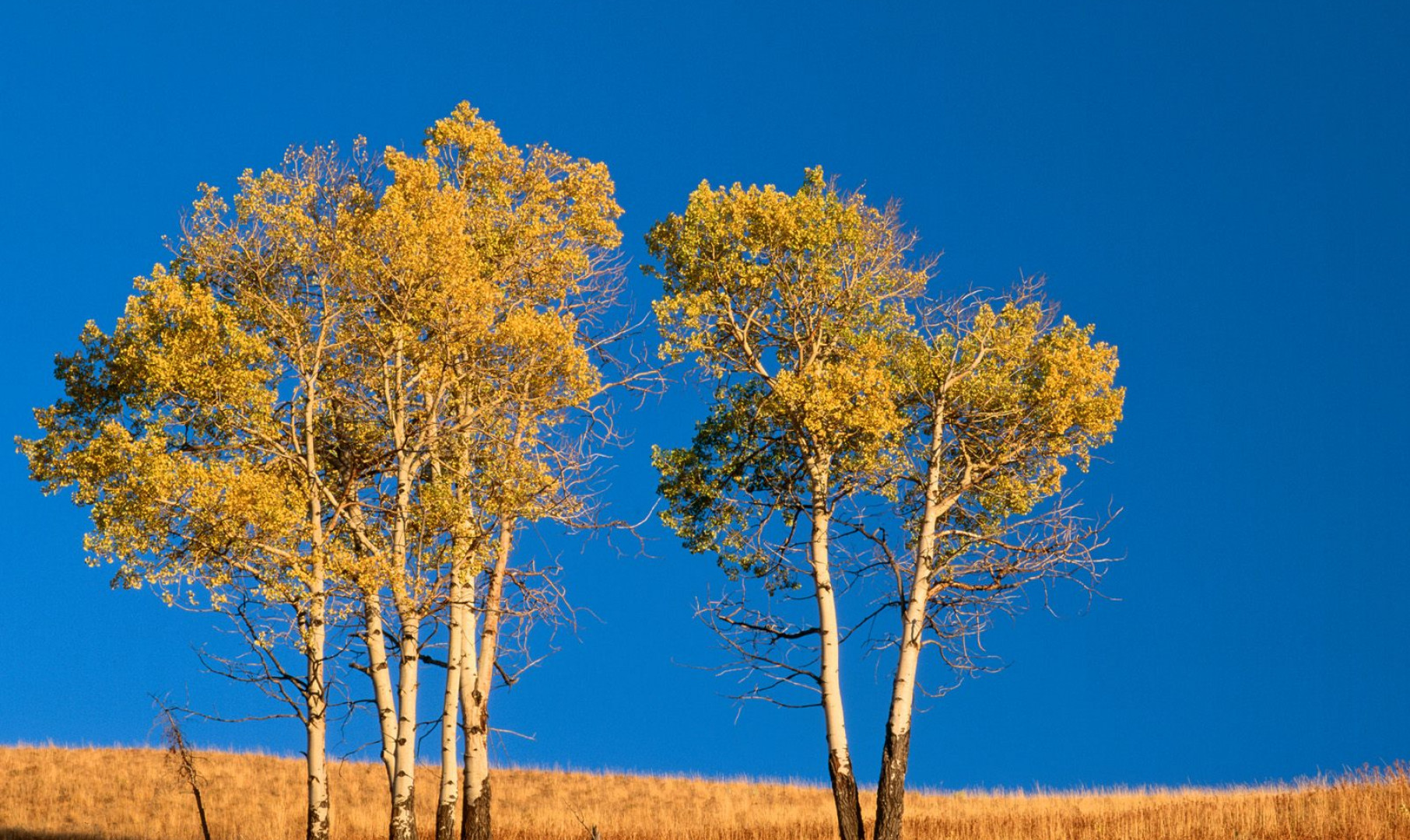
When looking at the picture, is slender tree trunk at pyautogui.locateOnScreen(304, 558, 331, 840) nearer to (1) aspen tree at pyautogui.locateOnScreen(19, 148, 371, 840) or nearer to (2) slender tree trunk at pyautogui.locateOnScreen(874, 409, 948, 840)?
(1) aspen tree at pyautogui.locateOnScreen(19, 148, 371, 840)

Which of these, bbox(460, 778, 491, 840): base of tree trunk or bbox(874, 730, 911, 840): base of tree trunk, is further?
bbox(460, 778, 491, 840): base of tree trunk

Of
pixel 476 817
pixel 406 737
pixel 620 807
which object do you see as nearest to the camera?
pixel 406 737

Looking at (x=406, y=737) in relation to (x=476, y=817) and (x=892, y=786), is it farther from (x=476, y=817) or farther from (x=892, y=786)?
(x=892, y=786)

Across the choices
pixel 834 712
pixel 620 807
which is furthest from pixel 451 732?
pixel 620 807

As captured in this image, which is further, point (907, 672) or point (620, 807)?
point (620, 807)

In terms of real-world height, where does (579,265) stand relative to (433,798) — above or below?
above

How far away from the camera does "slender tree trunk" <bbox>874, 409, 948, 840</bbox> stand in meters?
22.1

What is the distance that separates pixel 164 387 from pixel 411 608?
5755 millimetres

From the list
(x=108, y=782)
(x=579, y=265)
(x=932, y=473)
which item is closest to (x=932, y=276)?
(x=932, y=473)

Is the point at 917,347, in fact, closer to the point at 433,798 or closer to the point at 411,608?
the point at 411,608

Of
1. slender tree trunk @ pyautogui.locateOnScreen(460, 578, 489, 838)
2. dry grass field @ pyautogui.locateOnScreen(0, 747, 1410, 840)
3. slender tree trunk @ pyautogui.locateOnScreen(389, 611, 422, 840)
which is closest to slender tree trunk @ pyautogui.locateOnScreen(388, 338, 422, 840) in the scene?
slender tree trunk @ pyautogui.locateOnScreen(389, 611, 422, 840)

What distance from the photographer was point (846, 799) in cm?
2200

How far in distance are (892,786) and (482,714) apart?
8.19 m

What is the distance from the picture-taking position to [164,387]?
69.6 ft
